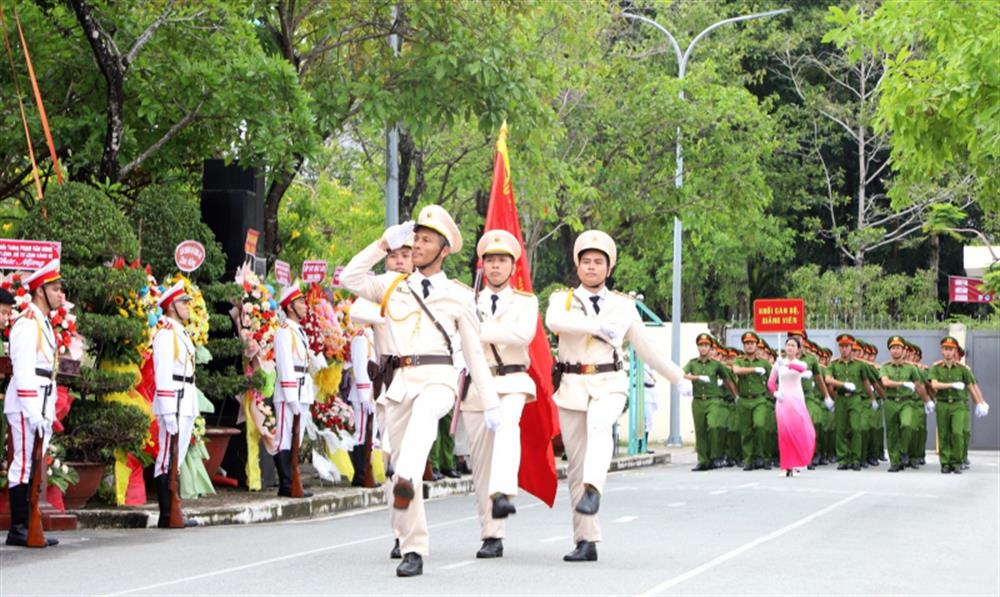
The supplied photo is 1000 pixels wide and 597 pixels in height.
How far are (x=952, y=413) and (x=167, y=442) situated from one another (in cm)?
1678

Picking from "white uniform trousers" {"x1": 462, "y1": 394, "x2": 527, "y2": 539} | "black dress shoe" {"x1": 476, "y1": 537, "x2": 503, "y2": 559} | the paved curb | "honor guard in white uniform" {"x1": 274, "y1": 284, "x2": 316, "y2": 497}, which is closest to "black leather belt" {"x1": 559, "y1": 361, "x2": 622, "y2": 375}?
"white uniform trousers" {"x1": 462, "y1": 394, "x2": 527, "y2": 539}

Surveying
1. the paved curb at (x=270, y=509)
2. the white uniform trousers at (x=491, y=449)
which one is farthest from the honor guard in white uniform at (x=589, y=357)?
the paved curb at (x=270, y=509)

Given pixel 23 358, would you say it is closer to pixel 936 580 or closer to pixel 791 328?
pixel 936 580

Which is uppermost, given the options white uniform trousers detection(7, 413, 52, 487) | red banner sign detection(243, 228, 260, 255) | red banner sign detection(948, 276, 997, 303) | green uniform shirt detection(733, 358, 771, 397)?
red banner sign detection(948, 276, 997, 303)

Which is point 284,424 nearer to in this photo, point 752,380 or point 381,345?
point 381,345

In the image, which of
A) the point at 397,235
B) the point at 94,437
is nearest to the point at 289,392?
the point at 94,437

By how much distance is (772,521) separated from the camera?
57.6 ft

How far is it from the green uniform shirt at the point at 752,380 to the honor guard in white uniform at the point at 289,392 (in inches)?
460

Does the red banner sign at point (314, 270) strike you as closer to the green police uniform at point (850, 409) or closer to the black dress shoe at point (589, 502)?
the black dress shoe at point (589, 502)

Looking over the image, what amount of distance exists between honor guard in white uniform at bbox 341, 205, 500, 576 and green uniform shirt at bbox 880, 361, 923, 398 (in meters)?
18.7

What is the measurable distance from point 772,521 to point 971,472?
13.0 metres

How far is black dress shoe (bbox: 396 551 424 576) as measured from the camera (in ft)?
39.5

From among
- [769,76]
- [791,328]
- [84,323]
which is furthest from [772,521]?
[769,76]

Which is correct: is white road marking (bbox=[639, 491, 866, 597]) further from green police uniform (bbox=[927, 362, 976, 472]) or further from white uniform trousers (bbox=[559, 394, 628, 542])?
green police uniform (bbox=[927, 362, 976, 472])
